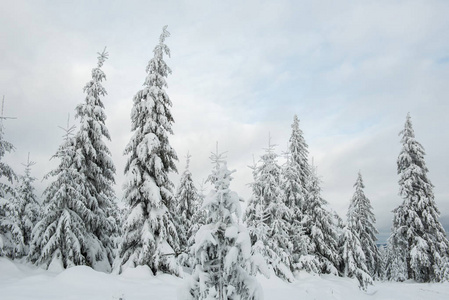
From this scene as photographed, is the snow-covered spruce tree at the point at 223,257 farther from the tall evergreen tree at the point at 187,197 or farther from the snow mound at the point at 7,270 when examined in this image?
the tall evergreen tree at the point at 187,197

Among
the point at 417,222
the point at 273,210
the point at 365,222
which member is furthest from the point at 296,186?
the point at 365,222

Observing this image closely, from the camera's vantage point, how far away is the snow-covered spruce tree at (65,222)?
58.0ft

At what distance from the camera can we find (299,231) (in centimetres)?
2717

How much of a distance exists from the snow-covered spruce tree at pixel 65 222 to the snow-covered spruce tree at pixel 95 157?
0.47 meters

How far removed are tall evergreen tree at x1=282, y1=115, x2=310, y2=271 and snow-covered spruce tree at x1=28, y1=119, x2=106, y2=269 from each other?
1652 centimetres

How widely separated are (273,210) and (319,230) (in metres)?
5.89

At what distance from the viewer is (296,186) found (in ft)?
91.9

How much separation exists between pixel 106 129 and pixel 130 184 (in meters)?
5.92

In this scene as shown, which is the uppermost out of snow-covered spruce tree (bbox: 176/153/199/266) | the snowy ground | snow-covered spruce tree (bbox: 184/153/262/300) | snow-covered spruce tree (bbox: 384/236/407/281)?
snow-covered spruce tree (bbox: 176/153/199/266)

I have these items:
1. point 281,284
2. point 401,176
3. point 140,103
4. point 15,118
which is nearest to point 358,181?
point 401,176

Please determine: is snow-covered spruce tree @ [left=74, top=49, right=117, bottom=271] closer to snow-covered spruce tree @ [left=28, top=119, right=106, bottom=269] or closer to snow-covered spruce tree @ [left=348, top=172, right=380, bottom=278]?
snow-covered spruce tree @ [left=28, top=119, right=106, bottom=269]

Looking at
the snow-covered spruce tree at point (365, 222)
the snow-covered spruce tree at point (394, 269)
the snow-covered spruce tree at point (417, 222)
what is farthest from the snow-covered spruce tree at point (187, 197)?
the snow-covered spruce tree at point (394, 269)

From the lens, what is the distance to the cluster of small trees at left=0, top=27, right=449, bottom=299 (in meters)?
5.84

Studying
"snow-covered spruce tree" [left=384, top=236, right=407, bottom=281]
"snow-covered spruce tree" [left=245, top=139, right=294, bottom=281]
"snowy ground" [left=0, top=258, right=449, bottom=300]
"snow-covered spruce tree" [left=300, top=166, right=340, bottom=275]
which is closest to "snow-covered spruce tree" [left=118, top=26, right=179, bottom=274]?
"snowy ground" [left=0, top=258, right=449, bottom=300]
